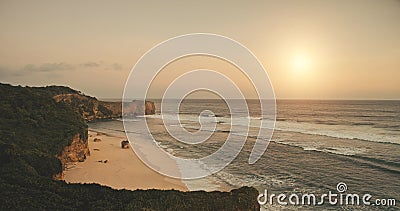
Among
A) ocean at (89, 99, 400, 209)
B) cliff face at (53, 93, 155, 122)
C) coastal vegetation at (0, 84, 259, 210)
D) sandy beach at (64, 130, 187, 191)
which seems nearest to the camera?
coastal vegetation at (0, 84, 259, 210)

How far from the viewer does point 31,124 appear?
10664 millimetres

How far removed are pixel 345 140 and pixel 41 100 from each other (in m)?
16.8

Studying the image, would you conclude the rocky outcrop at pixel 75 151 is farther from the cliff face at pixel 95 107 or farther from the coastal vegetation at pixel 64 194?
the cliff face at pixel 95 107

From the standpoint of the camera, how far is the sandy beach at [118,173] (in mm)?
8734

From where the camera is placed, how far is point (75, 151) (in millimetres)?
11219

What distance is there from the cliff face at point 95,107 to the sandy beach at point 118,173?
1668 cm

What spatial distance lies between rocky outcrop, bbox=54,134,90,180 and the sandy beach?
215 millimetres

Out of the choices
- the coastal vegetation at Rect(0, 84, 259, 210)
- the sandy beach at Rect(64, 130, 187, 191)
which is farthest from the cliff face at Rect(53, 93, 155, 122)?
the coastal vegetation at Rect(0, 84, 259, 210)

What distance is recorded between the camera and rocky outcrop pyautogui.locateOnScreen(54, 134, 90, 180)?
10312 millimetres

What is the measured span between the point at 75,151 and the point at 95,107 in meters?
25.7

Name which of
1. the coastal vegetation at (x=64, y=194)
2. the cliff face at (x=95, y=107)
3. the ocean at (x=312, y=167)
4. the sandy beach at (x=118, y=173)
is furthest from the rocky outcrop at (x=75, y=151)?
the cliff face at (x=95, y=107)

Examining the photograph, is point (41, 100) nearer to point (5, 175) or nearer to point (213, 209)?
point (5, 175)

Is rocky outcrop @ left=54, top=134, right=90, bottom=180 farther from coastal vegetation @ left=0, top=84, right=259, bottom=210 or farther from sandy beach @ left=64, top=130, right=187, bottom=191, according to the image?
coastal vegetation @ left=0, top=84, right=259, bottom=210

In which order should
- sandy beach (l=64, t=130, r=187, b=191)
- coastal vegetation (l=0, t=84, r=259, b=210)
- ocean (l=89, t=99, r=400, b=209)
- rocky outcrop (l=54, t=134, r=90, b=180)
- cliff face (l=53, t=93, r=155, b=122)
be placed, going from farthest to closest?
cliff face (l=53, t=93, r=155, b=122) < rocky outcrop (l=54, t=134, r=90, b=180) < ocean (l=89, t=99, r=400, b=209) < sandy beach (l=64, t=130, r=187, b=191) < coastal vegetation (l=0, t=84, r=259, b=210)
